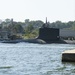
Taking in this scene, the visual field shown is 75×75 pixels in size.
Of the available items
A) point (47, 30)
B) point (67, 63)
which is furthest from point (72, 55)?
point (47, 30)

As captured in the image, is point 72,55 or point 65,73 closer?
point 65,73

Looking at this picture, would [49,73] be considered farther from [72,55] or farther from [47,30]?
[47,30]

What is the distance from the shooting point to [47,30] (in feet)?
490

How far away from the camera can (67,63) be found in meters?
41.3

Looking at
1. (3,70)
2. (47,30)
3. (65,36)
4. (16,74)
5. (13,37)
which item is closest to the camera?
(16,74)

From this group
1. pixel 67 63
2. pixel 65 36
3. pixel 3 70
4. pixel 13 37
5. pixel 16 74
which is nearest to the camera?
pixel 16 74

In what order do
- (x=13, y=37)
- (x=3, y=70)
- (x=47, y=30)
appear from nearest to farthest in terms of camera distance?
(x=3, y=70)
(x=47, y=30)
(x=13, y=37)

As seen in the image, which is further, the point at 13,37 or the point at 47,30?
the point at 13,37

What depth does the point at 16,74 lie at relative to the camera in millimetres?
30203

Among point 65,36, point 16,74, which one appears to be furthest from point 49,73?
point 65,36

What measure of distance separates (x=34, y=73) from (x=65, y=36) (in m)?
169

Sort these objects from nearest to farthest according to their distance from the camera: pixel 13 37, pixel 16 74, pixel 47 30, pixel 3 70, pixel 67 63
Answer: pixel 16 74, pixel 3 70, pixel 67 63, pixel 47 30, pixel 13 37

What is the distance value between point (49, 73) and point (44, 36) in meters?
122

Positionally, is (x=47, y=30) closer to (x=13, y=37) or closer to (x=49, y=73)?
(x=13, y=37)
